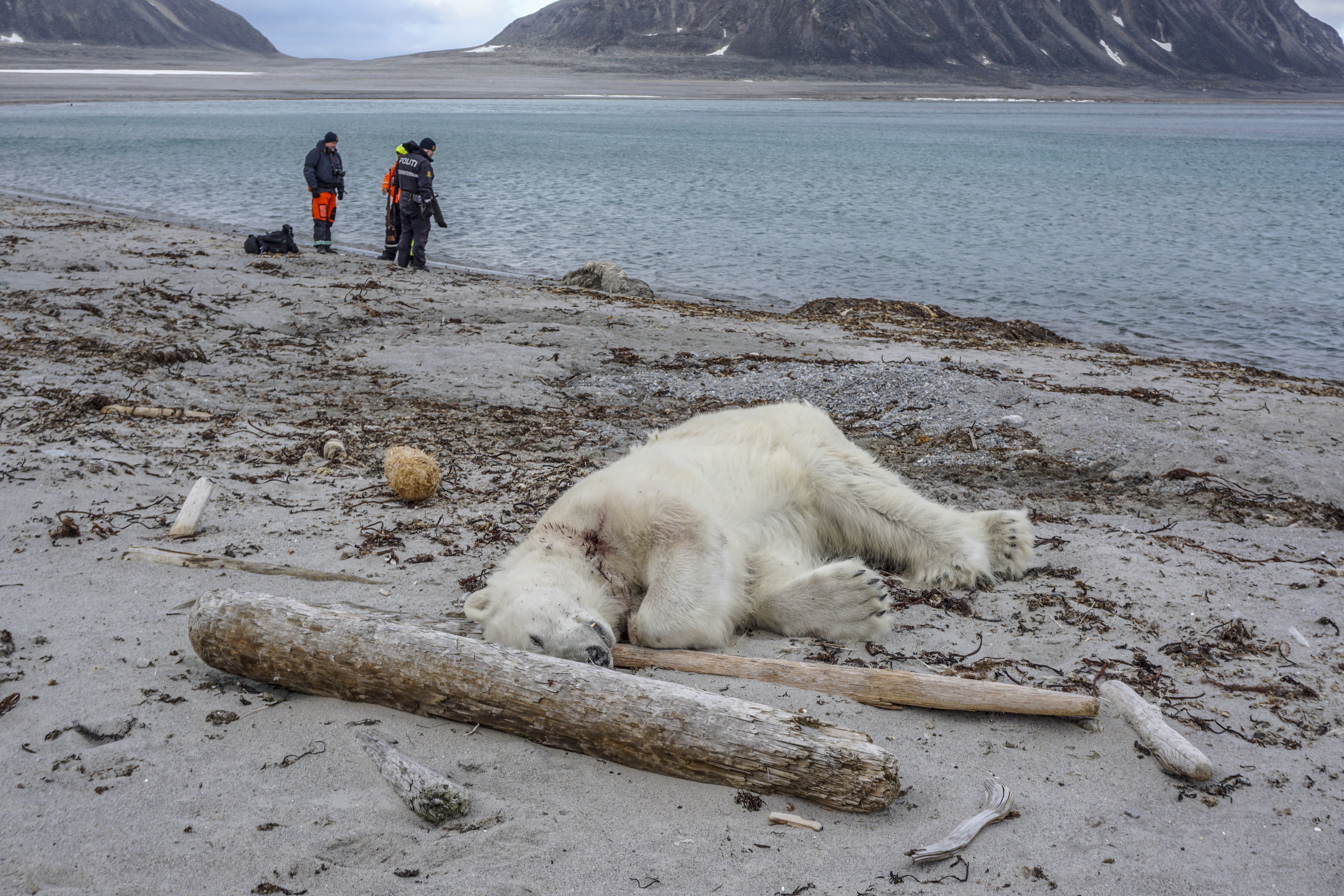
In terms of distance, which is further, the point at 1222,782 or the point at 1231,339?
the point at 1231,339

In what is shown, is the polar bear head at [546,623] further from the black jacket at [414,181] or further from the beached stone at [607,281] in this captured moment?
the black jacket at [414,181]

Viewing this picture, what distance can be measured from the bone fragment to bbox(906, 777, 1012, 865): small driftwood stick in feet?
0.84

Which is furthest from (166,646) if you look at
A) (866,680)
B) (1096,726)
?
(1096,726)

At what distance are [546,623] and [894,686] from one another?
126 centimetres

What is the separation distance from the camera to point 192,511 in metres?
4.70

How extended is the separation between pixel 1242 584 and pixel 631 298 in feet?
37.6

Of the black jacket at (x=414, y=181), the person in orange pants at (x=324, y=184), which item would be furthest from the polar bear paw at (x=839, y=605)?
the person in orange pants at (x=324, y=184)

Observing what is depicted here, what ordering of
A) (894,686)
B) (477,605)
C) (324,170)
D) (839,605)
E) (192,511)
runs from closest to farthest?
(894,686) < (477,605) < (839,605) < (192,511) < (324,170)

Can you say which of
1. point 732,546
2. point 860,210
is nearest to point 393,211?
point 732,546

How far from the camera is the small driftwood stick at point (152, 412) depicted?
259 inches

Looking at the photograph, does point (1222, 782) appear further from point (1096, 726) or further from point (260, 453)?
point (260, 453)

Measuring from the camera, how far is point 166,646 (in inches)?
138

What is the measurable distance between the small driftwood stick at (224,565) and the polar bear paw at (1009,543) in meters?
3.06

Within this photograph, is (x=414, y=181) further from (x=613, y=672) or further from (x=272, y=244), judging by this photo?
(x=613, y=672)
